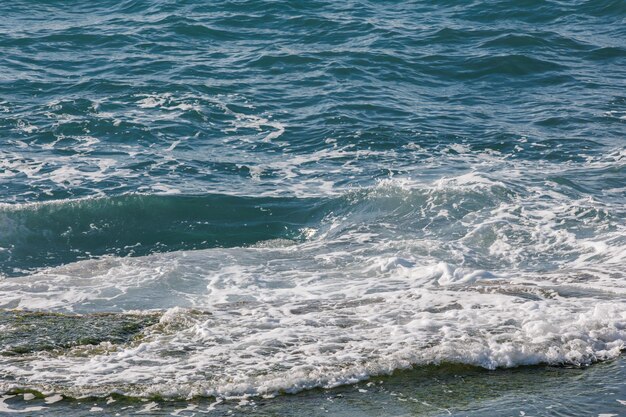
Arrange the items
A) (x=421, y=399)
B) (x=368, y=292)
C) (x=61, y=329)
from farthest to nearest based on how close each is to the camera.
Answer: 1. (x=368, y=292)
2. (x=61, y=329)
3. (x=421, y=399)

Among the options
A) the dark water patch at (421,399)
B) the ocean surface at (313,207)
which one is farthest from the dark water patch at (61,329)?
the dark water patch at (421,399)

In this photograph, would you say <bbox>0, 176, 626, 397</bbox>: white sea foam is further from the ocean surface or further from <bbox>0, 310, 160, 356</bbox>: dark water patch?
<bbox>0, 310, 160, 356</bbox>: dark water patch

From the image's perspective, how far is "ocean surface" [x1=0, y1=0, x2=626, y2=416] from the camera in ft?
18.1

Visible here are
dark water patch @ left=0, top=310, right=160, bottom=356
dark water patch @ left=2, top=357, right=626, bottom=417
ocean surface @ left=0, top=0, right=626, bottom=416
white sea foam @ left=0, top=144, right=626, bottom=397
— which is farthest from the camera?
dark water patch @ left=0, top=310, right=160, bottom=356

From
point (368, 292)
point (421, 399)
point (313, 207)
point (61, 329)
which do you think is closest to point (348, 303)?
point (368, 292)

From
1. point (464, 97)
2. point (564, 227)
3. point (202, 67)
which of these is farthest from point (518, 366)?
point (202, 67)

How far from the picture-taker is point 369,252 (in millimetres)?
9375

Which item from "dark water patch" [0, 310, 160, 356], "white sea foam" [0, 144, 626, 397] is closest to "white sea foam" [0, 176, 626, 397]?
"white sea foam" [0, 144, 626, 397]

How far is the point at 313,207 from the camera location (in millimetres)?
11078

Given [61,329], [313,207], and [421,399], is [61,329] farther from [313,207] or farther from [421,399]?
[313,207]

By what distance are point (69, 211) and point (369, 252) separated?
3.78 metres

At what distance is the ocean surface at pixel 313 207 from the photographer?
552 cm

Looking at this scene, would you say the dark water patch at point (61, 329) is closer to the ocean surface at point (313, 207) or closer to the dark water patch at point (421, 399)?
the ocean surface at point (313, 207)

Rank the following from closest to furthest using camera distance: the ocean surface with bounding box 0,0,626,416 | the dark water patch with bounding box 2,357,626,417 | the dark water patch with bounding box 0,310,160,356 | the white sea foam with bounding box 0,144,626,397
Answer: the dark water patch with bounding box 2,357,626,417 → the ocean surface with bounding box 0,0,626,416 → the white sea foam with bounding box 0,144,626,397 → the dark water patch with bounding box 0,310,160,356
